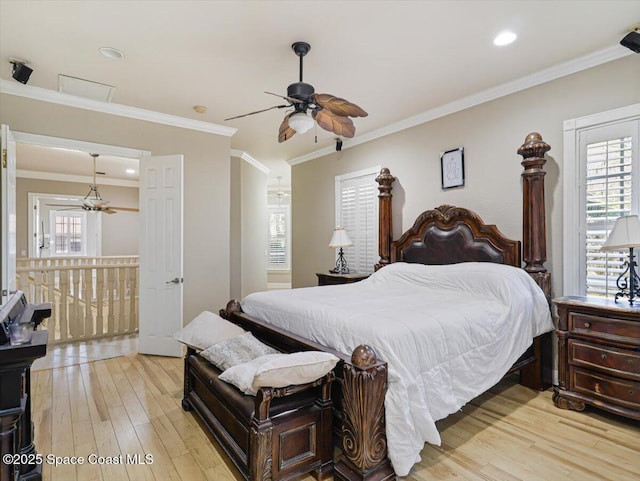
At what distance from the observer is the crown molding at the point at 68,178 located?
7.29 meters

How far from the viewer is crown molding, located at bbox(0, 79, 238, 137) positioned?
3318 mm

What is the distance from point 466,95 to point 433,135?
574 mm

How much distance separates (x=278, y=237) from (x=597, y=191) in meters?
7.61

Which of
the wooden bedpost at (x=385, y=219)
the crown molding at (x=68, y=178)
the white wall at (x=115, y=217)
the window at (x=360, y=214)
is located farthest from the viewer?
the white wall at (x=115, y=217)

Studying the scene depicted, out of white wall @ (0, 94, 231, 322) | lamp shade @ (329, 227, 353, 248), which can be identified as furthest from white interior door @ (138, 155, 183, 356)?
lamp shade @ (329, 227, 353, 248)

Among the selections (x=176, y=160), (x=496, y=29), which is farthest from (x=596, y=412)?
(x=176, y=160)

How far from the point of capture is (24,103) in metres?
3.37

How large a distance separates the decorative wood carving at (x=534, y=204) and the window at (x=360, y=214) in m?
2.03

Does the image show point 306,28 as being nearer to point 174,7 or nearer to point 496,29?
point 174,7

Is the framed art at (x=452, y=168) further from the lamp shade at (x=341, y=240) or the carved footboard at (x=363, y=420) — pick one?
the carved footboard at (x=363, y=420)

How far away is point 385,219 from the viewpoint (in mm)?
4441

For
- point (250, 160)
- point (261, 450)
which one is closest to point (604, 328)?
point (261, 450)

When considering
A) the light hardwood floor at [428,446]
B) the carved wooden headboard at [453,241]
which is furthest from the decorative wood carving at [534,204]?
the light hardwood floor at [428,446]

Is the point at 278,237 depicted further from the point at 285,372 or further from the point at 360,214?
the point at 285,372
